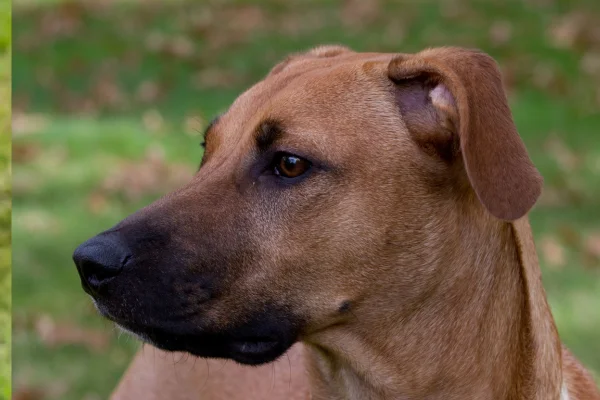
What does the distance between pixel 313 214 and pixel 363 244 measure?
207 millimetres

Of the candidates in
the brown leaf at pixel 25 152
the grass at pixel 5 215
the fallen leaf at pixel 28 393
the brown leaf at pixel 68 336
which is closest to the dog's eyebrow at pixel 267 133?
the grass at pixel 5 215

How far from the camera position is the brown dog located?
3.55m

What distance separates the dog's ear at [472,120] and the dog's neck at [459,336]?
311 mm

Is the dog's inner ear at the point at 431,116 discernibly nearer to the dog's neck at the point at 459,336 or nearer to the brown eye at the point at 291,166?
the dog's neck at the point at 459,336

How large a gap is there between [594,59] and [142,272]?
11.2 m

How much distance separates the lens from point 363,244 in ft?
12.0

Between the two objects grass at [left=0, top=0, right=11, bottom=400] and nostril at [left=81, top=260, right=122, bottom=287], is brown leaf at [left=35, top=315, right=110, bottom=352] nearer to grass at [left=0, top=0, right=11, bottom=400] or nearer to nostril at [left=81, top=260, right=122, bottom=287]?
grass at [left=0, top=0, right=11, bottom=400]

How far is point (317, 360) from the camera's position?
4.07 metres

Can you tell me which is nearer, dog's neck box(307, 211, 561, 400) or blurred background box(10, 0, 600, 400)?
dog's neck box(307, 211, 561, 400)

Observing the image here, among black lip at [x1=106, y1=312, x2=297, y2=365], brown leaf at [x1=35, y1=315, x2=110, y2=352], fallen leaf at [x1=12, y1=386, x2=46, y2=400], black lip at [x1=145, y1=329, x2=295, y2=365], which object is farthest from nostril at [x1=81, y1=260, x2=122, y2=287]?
brown leaf at [x1=35, y1=315, x2=110, y2=352]

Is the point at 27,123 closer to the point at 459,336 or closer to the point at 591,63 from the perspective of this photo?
the point at 591,63

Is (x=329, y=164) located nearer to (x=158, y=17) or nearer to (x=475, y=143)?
(x=475, y=143)

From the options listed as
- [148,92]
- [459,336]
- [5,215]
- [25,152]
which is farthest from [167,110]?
[459,336]

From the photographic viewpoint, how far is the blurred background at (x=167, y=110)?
7.56m
